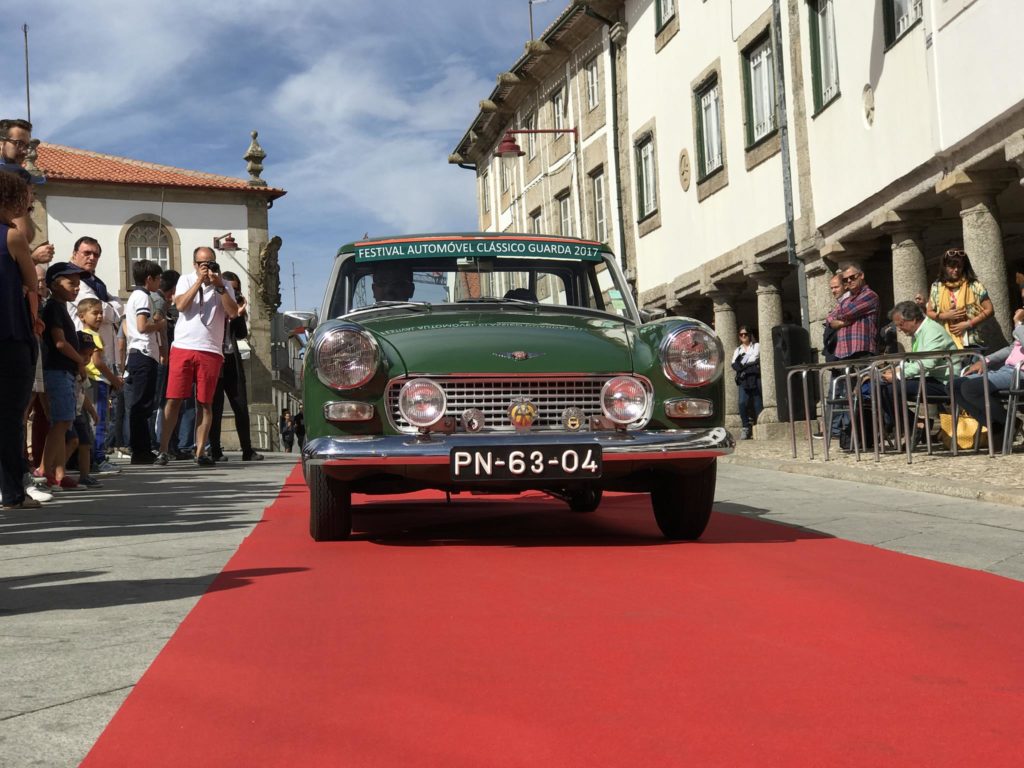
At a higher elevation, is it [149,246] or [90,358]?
[149,246]

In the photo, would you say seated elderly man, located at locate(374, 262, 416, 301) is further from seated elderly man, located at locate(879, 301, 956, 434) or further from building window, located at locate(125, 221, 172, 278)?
building window, located at locate(125, 221, 172, 278)

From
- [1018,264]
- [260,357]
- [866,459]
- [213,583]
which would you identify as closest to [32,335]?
[213,583]

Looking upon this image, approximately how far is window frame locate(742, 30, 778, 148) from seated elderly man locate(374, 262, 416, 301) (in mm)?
12394

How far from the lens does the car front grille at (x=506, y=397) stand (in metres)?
5.80

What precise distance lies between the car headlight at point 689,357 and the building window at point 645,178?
1905cm

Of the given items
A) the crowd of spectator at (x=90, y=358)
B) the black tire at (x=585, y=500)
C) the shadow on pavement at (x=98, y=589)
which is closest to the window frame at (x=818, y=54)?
the crowd of spectator at (x=90, y=358)

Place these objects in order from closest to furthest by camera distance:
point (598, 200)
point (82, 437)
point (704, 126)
→ point (82, 437), point (704, 126), point (598, 200)

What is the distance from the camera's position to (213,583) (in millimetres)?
4852

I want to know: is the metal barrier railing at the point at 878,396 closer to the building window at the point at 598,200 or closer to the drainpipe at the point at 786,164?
the drainpipe at the point at 786,164

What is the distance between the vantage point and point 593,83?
28750 millimetres

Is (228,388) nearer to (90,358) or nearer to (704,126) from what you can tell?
(90,358)

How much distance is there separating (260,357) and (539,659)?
41.7 metres

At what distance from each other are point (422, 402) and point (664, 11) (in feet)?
63.5

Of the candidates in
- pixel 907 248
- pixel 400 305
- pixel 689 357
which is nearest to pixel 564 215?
pixel 907 248
